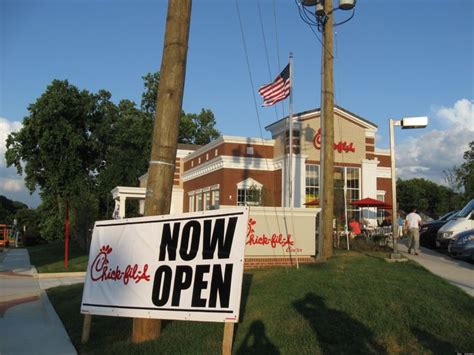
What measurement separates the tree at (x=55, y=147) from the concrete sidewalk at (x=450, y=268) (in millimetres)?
37186

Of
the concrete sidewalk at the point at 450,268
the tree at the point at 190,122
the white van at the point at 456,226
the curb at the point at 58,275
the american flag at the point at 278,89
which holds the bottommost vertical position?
the curb at the point at 58,275

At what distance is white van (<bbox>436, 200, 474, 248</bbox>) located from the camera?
16.7 metres

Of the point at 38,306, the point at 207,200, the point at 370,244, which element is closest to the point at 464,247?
the point at 370,244

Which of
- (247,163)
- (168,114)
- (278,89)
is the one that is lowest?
(168,114)

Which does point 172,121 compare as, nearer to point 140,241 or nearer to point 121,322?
point 140,241

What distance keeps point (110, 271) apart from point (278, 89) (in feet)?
53.4

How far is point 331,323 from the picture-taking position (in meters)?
6.75

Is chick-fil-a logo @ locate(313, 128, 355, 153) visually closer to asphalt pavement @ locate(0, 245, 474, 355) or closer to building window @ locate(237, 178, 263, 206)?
building window @ locate(237, 178, 263, 206)

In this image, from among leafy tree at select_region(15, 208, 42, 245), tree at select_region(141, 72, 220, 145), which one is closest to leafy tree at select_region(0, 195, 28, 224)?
leafy tree at select_region(15, 208, 42, 245)

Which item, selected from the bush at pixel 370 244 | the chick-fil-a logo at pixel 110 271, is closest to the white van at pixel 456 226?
the bush at pixel 370 244

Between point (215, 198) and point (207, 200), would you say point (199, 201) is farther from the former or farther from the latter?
point (215, 198)

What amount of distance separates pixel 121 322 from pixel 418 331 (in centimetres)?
446

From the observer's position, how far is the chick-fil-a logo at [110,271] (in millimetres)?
6695

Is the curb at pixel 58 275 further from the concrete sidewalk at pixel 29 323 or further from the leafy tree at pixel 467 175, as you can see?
the leafy tree at pixel 467 175
